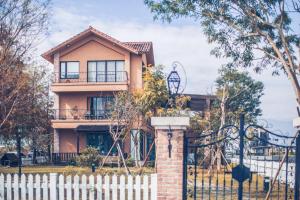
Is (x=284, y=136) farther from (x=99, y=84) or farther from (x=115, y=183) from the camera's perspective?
(x=99, y=84)

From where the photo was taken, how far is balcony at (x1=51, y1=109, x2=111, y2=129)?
29.2m

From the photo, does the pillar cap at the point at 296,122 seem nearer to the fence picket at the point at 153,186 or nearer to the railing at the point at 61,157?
the fence picket at the point at 153,186

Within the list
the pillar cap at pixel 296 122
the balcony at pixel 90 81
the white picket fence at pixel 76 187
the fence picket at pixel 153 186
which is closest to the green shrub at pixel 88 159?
the balcony at pixel 90 81

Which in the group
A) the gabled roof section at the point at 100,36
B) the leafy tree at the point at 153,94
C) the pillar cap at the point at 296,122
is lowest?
the pillar cap at the point at 296,122

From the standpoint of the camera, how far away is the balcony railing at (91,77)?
30406 mm

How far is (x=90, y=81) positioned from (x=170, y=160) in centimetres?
2385

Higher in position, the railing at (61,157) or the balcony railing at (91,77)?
the balcony railing at (91,77)

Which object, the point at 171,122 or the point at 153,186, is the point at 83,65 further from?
the point at 171,122

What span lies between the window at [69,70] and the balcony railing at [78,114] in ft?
9.94

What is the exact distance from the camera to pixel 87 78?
3075 cm

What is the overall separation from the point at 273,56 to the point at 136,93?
9665 millimetres

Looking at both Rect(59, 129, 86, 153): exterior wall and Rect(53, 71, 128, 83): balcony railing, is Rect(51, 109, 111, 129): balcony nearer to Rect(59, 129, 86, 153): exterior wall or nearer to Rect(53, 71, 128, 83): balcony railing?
Rect(59, 129, 86, 153): exterior wall

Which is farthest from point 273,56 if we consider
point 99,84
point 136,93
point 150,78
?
point 99,84

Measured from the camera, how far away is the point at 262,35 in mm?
15672
